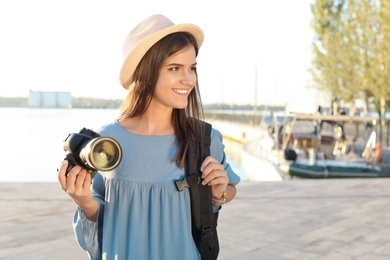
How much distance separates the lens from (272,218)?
638 centimetres

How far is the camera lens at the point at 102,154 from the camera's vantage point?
5.21 ft

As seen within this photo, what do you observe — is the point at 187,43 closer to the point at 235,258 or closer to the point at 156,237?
the point at 156,237

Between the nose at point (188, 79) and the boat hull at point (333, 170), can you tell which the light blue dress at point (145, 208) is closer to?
the nose at point (188, 79)

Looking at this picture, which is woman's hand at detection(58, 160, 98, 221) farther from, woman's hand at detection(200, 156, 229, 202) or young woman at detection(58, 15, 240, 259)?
woman's hand at detection(200, 156, 229, 202)

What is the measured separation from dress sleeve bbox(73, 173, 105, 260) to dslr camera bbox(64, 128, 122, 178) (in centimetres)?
22

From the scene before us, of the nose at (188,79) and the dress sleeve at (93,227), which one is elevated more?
the nose at (188,79)

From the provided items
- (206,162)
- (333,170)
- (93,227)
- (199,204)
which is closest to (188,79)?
(206,162)

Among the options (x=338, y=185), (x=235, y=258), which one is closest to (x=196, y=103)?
(x=235, y=258)

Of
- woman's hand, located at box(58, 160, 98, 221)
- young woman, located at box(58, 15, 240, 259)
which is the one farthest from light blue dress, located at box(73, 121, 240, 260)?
woman's hand, located at box(58, 160, 98, 221)

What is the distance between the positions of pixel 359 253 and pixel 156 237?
142 inches

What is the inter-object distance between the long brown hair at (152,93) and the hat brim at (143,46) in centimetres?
2

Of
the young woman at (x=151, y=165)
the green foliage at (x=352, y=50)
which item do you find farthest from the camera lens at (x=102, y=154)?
the green foliage at (x=352, y=50)

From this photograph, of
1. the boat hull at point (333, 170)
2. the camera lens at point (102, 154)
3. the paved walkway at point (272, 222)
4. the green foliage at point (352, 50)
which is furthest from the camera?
the green foliage at point (352, 50)

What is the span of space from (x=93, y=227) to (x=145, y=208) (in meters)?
0.22
